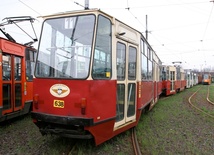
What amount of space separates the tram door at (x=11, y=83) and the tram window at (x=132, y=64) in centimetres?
377

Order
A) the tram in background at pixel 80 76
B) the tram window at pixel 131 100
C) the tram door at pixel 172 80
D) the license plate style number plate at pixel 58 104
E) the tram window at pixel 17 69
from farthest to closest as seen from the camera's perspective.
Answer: the tram door at pixel 172 80 → the tram window at pixel 17 69 → the tram window at pixel 131 100 → the license plate style number plate at pixel 58 104 → the tram in background at pixel 80 76

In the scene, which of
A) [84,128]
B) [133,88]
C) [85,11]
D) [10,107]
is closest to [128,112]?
[133,88]

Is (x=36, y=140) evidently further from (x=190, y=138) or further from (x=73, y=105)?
(x=190, y=138)

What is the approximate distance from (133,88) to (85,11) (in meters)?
2.40

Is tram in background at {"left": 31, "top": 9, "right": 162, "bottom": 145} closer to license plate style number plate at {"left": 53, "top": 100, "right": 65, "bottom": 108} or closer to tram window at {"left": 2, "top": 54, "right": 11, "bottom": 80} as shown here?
license plate style number plate at {"left": 53, "top": 100, "right": 65, "bottom": 108}

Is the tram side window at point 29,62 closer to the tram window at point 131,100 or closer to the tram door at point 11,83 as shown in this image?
the tram door at point 11,83

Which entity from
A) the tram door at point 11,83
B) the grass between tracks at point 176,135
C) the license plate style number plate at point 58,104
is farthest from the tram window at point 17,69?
the grass between tracks at point 176,135

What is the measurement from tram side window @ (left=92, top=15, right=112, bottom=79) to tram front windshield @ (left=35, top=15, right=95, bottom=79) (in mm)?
159

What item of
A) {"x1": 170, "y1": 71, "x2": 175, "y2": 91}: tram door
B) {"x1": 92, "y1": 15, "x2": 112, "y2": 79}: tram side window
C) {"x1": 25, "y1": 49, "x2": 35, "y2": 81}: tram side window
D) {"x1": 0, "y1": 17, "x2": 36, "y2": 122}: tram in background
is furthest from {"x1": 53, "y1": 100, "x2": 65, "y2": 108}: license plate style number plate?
{"x1": 170, "y1": 71, "x2": 175, "y2": 91}: tram door

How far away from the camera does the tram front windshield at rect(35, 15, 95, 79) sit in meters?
4.63

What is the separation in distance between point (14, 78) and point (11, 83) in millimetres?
241

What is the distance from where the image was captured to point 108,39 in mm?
4957

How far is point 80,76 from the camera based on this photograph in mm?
4516

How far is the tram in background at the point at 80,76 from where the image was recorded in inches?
176
